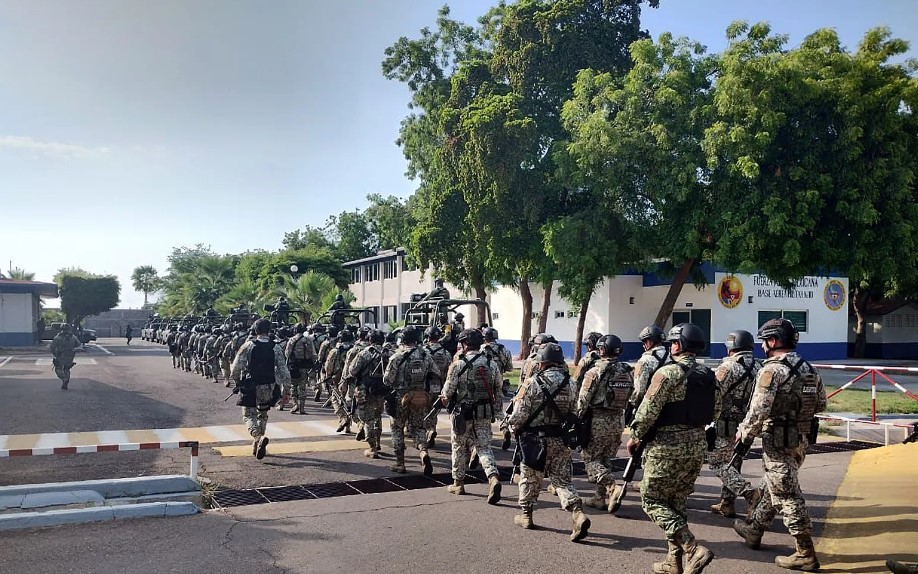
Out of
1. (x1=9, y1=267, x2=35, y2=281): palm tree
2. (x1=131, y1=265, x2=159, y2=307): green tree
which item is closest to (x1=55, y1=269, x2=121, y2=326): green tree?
(x1=9, y1=267, x2=35, y2=281): palm tree

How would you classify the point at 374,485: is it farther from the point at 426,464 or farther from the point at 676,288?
the point at 676,288

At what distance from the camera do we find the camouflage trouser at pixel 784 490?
5816 mm

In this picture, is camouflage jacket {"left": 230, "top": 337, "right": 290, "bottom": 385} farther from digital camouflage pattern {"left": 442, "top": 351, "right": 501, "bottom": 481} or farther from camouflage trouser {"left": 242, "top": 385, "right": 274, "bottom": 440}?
digital camouflage pattern {"left": 442, "top": 351, "right": 501, "bottom": 481}

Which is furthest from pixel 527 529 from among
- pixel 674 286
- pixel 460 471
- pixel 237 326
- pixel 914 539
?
pixel 674 286

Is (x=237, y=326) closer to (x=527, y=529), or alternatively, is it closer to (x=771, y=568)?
(x=527, y=529)

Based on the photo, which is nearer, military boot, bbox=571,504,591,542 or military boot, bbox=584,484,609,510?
military boot, bbox=571,504,591,542

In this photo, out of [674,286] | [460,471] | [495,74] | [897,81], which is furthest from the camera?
[495,74]

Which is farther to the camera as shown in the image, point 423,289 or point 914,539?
point 423,289

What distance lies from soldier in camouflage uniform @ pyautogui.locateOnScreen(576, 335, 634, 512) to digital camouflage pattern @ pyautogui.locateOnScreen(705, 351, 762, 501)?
98cm

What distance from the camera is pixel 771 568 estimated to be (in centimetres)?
587

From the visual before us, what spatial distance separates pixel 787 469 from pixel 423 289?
124 feet

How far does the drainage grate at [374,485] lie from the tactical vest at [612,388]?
2.64 metres

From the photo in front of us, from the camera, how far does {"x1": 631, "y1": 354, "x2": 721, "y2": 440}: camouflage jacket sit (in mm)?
5656

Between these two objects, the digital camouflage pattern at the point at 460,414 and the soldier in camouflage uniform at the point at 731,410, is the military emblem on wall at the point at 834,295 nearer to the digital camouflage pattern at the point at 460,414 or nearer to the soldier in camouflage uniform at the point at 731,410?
the soldier in camouflage uniform at the point at 731,410
